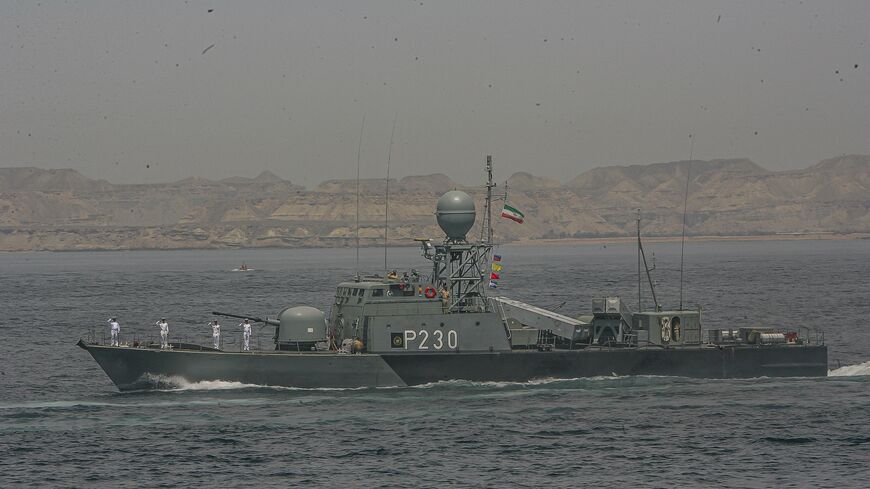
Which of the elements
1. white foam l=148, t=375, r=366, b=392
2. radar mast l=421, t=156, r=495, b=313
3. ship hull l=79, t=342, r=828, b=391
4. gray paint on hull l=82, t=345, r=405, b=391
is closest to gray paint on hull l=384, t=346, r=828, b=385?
ship hull l=79, t=342, r=828, b=391

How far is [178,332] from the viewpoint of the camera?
6975cm

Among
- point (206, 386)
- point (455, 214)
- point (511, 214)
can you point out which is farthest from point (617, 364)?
point (206, 386)

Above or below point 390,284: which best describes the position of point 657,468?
below

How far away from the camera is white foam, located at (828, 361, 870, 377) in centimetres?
4731

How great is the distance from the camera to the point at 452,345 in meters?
42.3

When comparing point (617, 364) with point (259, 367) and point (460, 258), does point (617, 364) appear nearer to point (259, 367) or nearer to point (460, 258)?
point (460, 258)

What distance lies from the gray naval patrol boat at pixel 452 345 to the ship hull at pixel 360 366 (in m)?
0.04

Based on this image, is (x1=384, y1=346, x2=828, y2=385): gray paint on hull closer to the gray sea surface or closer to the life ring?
the gray sea surface

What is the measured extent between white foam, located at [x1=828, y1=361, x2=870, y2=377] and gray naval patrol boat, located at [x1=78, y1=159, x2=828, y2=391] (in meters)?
2.02

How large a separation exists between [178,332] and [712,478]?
45.1 meters

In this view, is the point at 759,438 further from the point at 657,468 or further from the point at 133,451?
the point at 133,451

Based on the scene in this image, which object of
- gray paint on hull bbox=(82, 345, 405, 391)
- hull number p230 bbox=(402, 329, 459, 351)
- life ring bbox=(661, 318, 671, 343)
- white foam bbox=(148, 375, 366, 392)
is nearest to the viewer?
gray paint on hull bbox=(82, 345, 405, 391)

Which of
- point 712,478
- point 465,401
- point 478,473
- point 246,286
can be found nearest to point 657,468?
point 712,478

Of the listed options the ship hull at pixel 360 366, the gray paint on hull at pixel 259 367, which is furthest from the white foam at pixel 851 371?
the gray paint on hull at pixel 259 367
